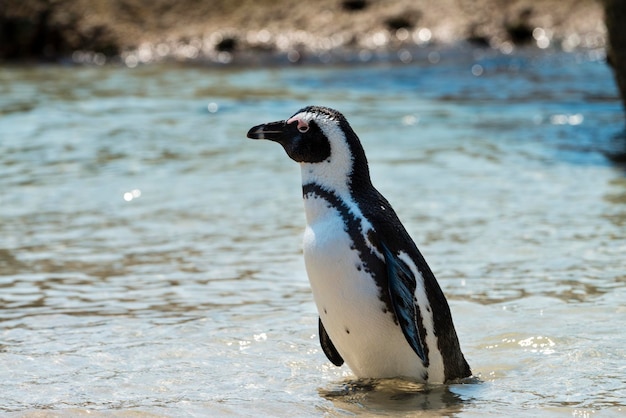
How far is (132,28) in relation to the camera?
20000mm

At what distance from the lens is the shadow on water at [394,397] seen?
12.4ft

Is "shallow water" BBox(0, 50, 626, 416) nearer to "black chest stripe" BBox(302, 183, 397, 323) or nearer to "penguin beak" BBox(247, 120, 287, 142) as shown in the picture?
"black chest stripe" BBox(302, 183, 397, 323)

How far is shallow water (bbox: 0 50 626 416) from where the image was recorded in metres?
4.08

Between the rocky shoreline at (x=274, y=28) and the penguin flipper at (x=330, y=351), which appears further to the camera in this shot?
the rocky shoreline at (x=274, y=28)

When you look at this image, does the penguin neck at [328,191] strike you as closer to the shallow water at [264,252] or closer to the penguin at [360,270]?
the penguin at [360,270]

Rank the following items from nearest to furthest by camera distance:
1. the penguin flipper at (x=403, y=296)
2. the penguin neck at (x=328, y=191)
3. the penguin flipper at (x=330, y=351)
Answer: the penguin flipper at (x=403, y=296), the penguin neck at (x=328, y=191), the penguin flipper at (x=330, y=351)

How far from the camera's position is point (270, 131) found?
13.4 feet

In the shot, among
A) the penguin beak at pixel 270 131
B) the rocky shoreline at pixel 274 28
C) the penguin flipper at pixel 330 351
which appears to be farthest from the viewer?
the rocky shoreline at pixel 274 28

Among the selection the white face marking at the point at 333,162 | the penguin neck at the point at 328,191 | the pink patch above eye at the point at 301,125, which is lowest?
the penguin neck at the point at 328,191

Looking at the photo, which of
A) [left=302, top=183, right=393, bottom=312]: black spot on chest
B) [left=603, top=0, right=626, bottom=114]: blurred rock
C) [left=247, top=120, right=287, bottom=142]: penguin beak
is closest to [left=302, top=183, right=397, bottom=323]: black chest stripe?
[left=302, top=183, right=393, bottom=312]: black spot on chest

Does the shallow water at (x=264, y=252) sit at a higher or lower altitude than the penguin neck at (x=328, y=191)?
lower

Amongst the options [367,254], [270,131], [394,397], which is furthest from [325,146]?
[394,397]

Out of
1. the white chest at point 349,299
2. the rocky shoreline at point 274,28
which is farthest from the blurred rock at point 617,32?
the rocky shoreline at point 274,28

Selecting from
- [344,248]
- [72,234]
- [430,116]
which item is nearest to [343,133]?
[344,248]
